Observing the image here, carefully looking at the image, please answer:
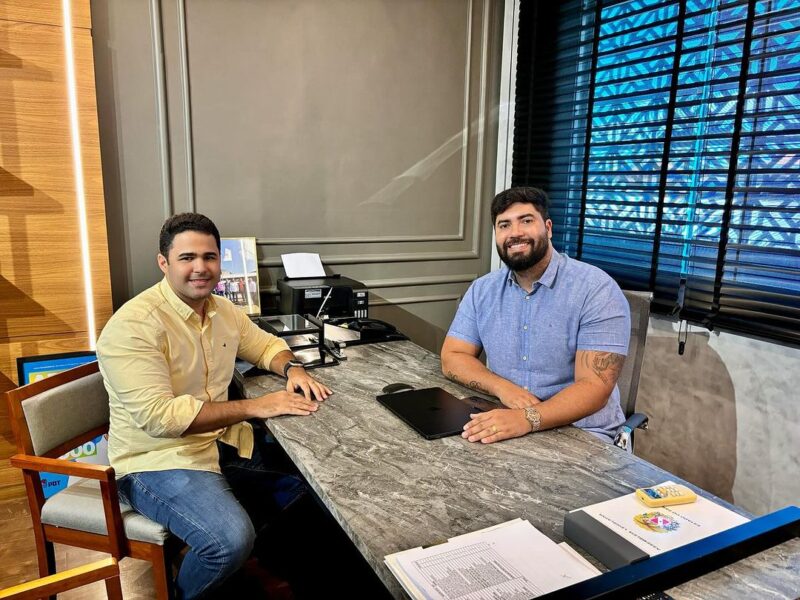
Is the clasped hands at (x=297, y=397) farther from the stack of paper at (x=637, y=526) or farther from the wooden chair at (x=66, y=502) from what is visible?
the stack of paper at (x=637, y=526)

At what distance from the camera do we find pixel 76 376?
6.00ft

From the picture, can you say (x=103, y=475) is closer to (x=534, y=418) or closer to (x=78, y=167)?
(x=534, y=418)

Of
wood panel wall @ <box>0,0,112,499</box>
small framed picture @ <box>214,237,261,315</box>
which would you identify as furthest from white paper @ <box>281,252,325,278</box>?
wood panel wall @ <box>0,0,112,499</box>

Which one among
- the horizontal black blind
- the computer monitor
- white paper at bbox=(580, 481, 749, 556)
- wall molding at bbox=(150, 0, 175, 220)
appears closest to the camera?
white paper at bbox=(580, 481, 749, 556)

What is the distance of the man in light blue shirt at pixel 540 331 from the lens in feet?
5.82

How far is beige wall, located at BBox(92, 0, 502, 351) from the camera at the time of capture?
2.64 m

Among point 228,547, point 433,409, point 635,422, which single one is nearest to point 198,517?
point 228,547

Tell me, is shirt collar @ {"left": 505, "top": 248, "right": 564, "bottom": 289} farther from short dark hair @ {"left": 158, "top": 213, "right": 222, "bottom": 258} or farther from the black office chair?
short dark hair @ {"left": 158, "top": 213, "right": 222, "bottom": 258}

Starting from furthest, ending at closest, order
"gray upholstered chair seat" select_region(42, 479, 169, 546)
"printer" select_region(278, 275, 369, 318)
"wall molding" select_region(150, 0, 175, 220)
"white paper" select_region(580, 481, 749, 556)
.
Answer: "printer" select_region(278, 275, 369, 318) → "wall molding" select_region(150, 0, 175, 220) → "gray upholstered chair seat" select_region(42, 479, 169, 546) → "white paper" select_region(580, 481, 749, 556)

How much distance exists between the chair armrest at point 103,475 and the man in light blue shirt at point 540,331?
1.10 meters

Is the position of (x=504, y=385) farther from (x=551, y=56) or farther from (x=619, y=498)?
(x=551, y=56)

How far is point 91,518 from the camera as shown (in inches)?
64.3

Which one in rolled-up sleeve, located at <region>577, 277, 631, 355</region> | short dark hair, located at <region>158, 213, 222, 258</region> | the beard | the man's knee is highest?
short dark hair, located at <region>158, 213, 222, 258</region>

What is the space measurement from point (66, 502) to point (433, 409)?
1149 mm
